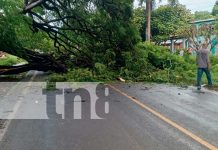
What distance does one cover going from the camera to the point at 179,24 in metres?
56.0

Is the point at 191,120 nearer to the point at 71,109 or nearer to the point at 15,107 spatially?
the point at 71,109

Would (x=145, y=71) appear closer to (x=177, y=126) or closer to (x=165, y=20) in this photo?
(x=177, y=126)

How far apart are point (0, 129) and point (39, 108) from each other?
316 centimetres

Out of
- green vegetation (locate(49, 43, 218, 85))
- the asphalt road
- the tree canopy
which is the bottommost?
the asphalt road

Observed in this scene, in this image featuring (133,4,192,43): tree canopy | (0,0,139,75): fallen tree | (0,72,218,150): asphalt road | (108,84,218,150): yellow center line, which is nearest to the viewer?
(108,84,218,150): yellow center line

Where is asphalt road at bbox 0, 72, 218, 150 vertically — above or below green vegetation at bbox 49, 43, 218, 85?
below

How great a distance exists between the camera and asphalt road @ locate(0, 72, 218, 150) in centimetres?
796

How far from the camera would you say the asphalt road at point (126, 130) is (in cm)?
796

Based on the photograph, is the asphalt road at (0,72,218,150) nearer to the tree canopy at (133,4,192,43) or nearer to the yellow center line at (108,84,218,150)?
the yellow center line at (108,84,218,150)

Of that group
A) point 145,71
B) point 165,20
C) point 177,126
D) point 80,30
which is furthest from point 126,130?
point 165,20

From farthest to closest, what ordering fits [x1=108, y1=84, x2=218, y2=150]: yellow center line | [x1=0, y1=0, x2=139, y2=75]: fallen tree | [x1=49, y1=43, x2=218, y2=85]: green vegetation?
[x1=0, y1=0, x2=139, y2=75]: fallen tree → [x1=49, y1=43, x2=218, y2=85]: green vegetation → [x1=108, y1=84, x2=218, y2=150]: yellow center line

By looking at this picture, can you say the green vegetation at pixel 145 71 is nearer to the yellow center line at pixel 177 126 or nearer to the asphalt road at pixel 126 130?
the yellow center line at pixel 177 126

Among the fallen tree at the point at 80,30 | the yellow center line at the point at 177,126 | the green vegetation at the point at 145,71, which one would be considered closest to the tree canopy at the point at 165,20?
the green vegetation at the point at 145,71

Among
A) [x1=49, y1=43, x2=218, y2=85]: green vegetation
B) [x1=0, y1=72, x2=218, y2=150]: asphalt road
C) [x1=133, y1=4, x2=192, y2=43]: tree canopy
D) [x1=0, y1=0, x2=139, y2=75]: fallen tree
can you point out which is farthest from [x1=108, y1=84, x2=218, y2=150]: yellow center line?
[x1=133, y1=4, x2=192, y2=43]: tree canopy
